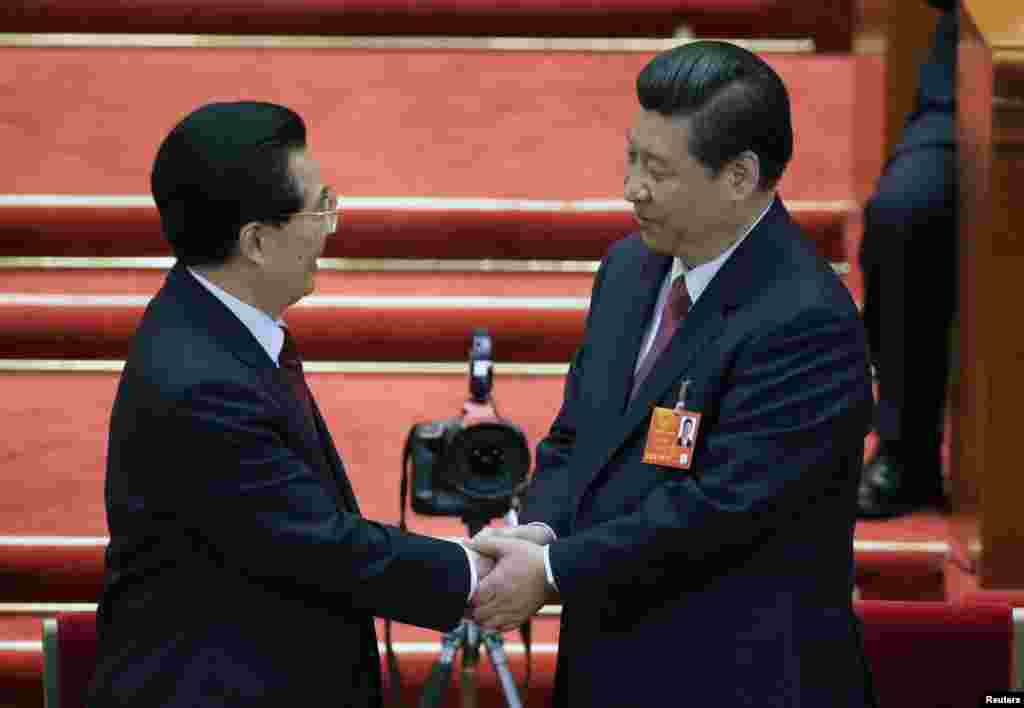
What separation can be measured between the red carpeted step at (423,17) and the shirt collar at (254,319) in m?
1.90

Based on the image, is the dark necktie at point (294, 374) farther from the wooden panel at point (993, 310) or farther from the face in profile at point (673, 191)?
the wooden panel at point (993, 310)

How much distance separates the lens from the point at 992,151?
102 inches

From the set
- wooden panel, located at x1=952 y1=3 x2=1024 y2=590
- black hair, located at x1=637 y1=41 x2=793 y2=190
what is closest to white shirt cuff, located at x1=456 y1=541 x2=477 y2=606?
black hair, located at x1=637 y1=41 x2=793 y2=190

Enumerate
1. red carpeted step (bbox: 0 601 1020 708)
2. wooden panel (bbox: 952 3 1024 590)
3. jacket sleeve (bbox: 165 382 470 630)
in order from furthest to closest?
wooden panel (bbox: 952 3 1024 590), red carpeted step (bbox: 0 601 1020 708), jacket sleeve (bbox: 165 382 470 630)

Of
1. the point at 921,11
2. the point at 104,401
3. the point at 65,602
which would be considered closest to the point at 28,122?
the point at 104,401

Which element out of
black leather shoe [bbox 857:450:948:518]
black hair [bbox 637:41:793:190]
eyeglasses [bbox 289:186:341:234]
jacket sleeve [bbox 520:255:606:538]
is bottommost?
black leather shoe [bbox 857:450:948:518]

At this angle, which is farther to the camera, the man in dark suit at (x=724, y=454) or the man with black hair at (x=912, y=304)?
the man with black hair at (x=912, y=304)

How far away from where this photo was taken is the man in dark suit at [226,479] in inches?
67.3

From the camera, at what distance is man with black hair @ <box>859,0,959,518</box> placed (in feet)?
9.57

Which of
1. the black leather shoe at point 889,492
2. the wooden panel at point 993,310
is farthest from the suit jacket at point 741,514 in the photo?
the black leather shoe at point 889,492

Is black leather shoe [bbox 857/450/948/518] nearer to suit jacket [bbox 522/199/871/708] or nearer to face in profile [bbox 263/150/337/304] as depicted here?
suit jacket [bbox 522/199/871/708]

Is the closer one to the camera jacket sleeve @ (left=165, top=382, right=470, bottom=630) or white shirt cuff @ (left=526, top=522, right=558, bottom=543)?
jacket sleeve @ (left=165, top=382, right=470, bottom=630)

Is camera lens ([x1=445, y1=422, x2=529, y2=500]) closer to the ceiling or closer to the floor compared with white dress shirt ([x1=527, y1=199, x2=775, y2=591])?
closer to the floor

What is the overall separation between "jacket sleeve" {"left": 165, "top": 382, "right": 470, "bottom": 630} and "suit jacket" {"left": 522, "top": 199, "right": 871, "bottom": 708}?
20 centimetres
